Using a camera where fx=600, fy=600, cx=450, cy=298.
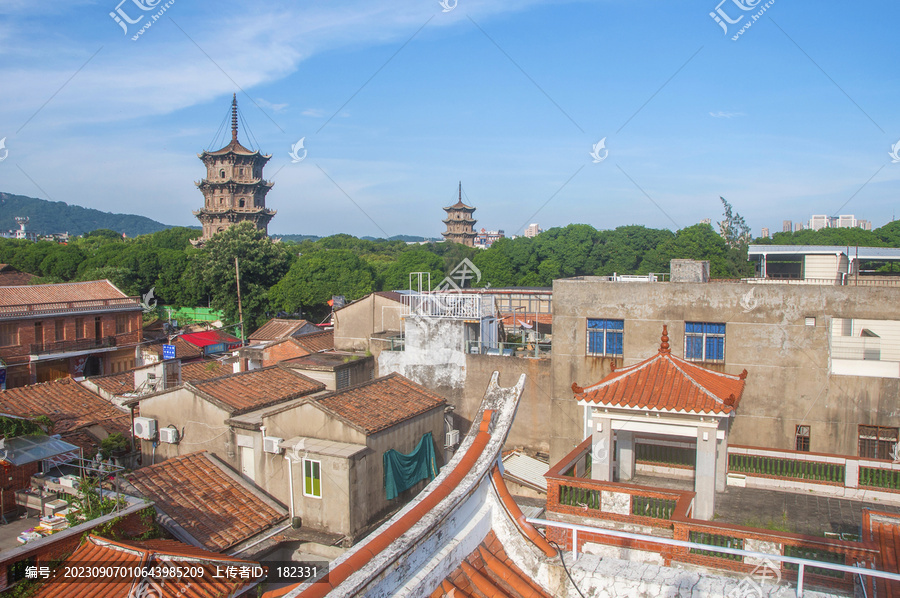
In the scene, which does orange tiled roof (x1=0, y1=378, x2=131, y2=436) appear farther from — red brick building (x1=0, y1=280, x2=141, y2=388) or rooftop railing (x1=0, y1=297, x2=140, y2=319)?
rooftop railing (x1=0, y1=297, x2=140, y2=319)

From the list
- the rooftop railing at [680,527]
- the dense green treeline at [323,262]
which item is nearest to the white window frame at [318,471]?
the rooftop railing at [680,527]

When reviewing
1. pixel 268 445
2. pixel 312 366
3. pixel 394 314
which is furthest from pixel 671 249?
pixel 268 445

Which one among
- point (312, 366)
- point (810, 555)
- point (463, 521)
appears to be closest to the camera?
point (463, 521)

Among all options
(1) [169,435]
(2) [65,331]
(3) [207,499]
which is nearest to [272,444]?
(3) [207,499]

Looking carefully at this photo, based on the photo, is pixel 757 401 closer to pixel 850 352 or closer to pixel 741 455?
pixel 850 352

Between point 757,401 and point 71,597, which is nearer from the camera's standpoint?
point 71,597

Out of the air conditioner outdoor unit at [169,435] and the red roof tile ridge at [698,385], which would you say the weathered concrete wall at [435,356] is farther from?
the red roof tile ridge at [698,385]
